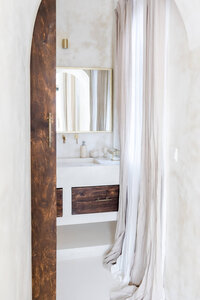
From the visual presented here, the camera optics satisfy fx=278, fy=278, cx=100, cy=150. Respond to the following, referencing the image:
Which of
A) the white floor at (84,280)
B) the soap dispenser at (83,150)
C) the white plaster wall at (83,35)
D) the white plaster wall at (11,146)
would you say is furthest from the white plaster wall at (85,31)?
the white plaster wall at (11,146)

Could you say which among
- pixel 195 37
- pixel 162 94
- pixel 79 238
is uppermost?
pixel 195 37

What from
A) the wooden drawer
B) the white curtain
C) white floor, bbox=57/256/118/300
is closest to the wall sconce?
the white curtain

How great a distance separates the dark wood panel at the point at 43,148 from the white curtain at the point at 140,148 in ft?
2.39

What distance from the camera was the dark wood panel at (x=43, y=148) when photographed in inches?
61.0

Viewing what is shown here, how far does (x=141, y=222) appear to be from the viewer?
7.25 ft

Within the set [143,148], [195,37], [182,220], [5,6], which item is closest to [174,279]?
[182,220]

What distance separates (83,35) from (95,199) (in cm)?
191

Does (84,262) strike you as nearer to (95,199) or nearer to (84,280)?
(84,280)

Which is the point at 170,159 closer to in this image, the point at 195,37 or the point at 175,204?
the point at 175,204

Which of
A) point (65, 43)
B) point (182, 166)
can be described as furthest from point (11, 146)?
point (65, 43)

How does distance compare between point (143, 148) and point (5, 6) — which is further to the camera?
point (143, 148)

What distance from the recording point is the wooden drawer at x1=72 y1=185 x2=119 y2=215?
9.05 feet

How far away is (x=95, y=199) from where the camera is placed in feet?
9.22

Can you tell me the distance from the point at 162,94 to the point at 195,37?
487 millimetres
